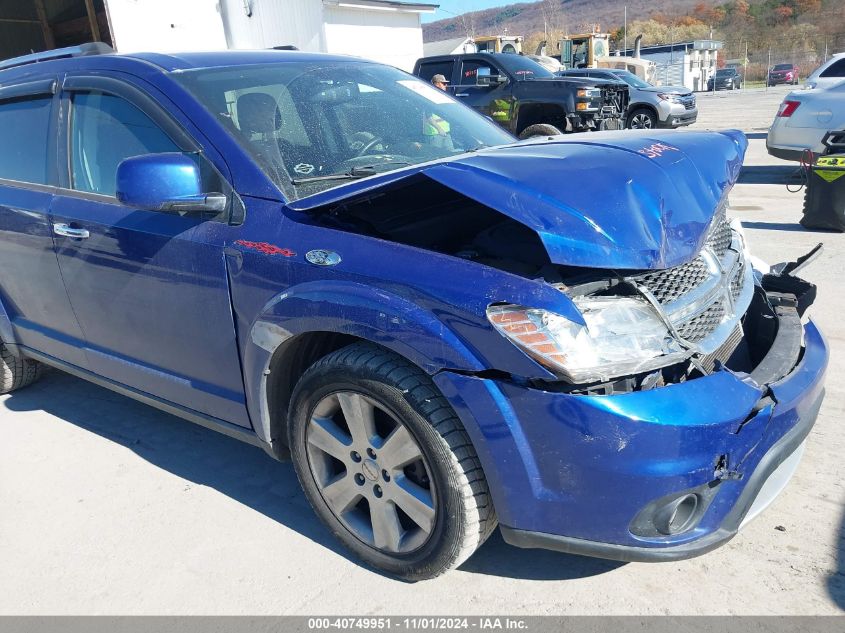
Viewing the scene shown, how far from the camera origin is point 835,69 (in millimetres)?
9742

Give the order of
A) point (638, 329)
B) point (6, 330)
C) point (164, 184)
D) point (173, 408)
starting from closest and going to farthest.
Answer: point (638, 329) → point (164, 184) → point (173, 408) → point (6, 330)

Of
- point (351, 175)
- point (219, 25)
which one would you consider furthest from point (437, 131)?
point (219, 25)

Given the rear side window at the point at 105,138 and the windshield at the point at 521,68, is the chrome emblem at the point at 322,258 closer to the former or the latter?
the rear side window at the point at 105,138

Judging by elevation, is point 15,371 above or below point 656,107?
above

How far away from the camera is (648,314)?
2100mm

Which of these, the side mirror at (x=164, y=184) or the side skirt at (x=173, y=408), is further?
the side skirt at (x=173, y=408)

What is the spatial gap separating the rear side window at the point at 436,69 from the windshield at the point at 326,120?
9.72 metres

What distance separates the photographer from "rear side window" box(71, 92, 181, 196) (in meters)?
2.92

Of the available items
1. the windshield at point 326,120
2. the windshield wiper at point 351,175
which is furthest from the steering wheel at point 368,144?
the windshield wiper at point 351,175

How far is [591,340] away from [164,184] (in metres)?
1.60

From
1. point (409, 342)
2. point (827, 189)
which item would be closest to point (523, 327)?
point (409, 342)

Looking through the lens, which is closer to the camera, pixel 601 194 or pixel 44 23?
pixel 601 194

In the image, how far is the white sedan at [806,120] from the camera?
8562mm
